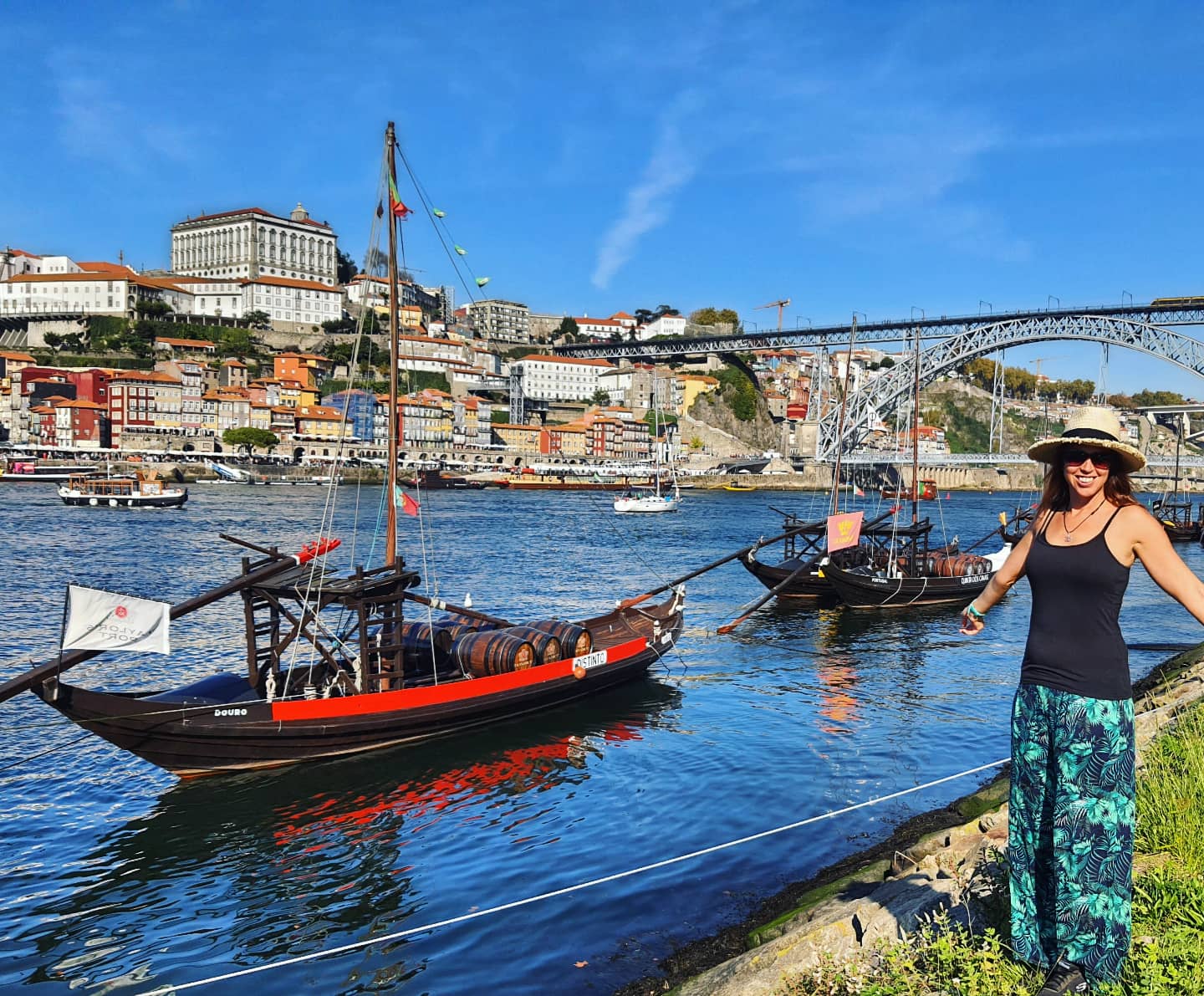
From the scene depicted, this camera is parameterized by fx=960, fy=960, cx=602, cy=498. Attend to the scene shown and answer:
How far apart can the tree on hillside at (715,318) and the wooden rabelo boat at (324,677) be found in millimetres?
171247

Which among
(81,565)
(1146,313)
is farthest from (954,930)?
(1146,313)

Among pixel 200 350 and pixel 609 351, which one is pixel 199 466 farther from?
pixel 609 351

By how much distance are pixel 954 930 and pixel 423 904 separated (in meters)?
5.31

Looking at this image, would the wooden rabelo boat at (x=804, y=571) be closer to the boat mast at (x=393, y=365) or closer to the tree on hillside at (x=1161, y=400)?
the boat mast at (x=393, y=365)

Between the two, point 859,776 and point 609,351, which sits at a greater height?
point 609,351

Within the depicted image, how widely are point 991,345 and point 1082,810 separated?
88.5 metres

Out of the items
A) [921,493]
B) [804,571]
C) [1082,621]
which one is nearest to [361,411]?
[921,493]

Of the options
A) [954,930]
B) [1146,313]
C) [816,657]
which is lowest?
[816,657]

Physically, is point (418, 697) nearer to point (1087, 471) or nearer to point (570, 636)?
point (570, 636)

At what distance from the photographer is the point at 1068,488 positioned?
375 cm

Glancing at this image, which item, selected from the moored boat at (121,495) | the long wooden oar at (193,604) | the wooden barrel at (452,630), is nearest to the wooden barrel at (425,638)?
the wooden barrel at (452,630)

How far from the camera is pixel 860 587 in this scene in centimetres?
2628

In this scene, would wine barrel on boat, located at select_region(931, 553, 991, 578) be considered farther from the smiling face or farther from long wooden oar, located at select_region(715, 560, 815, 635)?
the smiling face

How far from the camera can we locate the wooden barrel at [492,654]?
46.2ft
